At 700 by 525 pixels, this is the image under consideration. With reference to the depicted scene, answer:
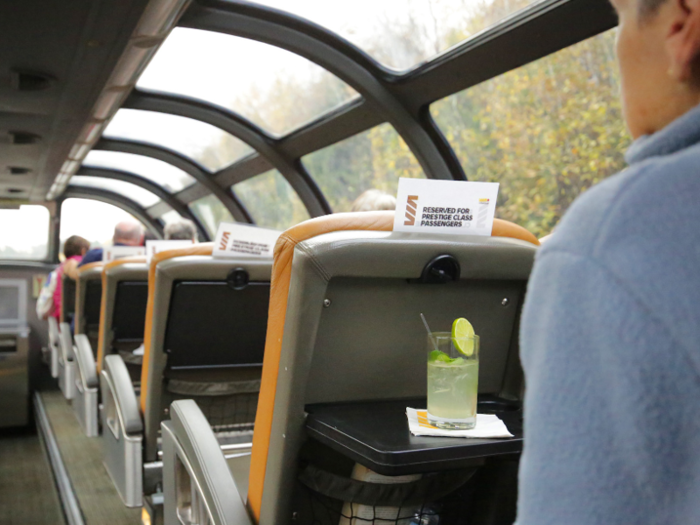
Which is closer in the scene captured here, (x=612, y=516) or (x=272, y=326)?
(x=612, y=516)

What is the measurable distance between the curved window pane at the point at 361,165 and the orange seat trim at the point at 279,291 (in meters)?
3.07

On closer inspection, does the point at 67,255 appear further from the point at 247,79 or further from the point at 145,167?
the point at 247,79

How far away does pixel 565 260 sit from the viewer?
47cm

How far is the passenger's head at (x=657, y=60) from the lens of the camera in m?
0.50

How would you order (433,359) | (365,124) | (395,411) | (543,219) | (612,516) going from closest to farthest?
(612,516)
(433,359)
(395,411)
(543,219)
(365,124)

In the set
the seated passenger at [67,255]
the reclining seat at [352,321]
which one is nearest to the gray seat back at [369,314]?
the reclining seat at [352,321]

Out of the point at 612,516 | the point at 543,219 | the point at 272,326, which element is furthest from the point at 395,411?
the point at 543,219

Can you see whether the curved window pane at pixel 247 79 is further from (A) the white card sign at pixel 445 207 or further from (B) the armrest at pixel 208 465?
(A) the white card sign at pixel 445 207

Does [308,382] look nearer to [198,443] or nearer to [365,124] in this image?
[198,443]

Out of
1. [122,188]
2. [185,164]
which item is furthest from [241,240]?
[122,188]

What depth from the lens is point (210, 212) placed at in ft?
28.1

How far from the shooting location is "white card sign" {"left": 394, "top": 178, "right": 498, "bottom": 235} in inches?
48.6

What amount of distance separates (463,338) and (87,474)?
380 centimetres

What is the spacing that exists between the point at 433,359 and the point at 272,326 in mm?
324
